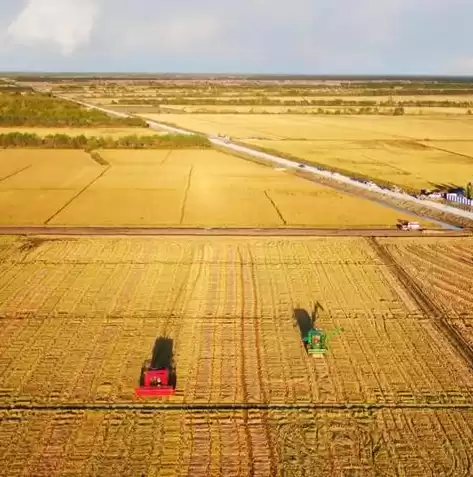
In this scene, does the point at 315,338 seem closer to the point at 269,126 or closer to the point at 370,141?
the point at 370,141

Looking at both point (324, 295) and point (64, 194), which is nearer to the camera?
point (324, 295)

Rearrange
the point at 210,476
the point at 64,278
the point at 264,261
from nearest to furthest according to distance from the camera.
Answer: the point at 210,476, the point at 64,278, the point at 264,261

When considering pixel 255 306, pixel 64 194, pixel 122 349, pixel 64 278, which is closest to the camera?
pixel 122 349

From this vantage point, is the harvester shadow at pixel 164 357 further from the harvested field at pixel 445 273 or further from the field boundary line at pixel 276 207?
the field boundary line at pixel 276 207

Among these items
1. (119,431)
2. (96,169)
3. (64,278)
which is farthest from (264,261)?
(96,169)

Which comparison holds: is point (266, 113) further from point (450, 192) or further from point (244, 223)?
point (244, 223)

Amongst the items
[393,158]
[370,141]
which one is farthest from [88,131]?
[393,158]
